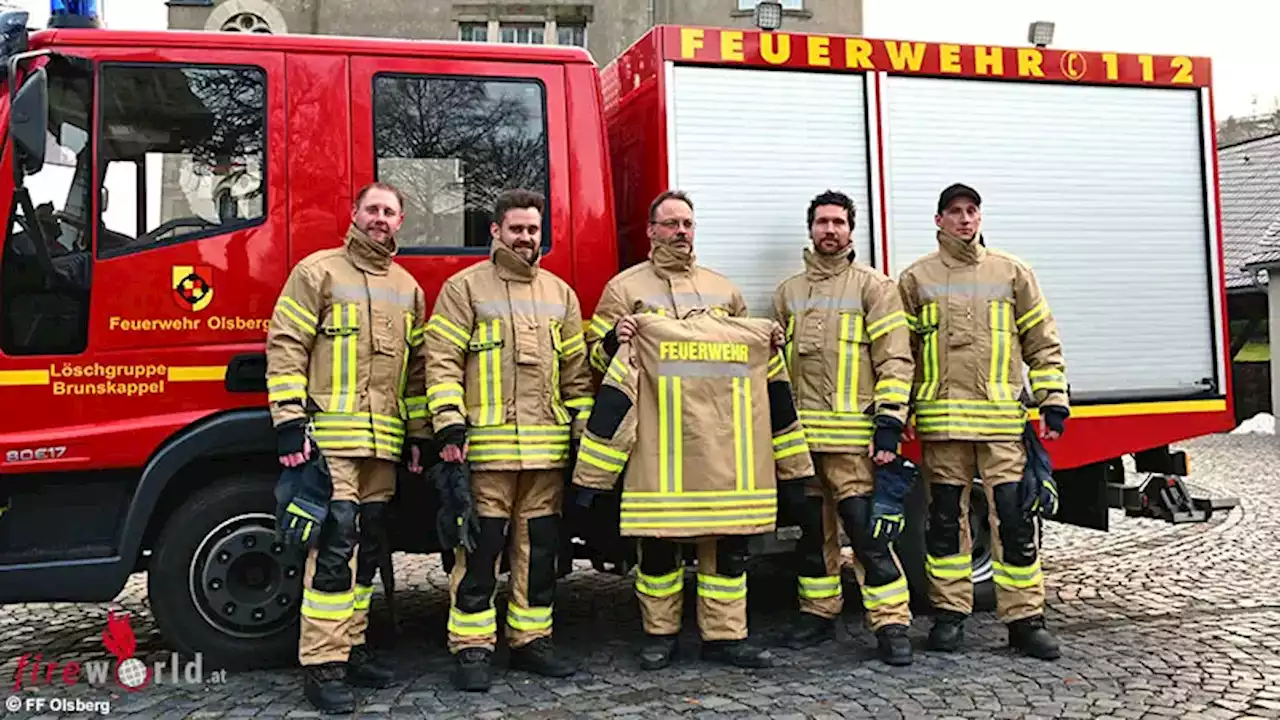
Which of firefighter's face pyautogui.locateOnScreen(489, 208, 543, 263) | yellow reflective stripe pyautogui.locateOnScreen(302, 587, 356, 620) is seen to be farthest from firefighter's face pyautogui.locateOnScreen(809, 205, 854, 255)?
yellow reflective stripe pyautogui.locateOnScreen(302, 587, 356, 620)

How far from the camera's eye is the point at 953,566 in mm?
4656

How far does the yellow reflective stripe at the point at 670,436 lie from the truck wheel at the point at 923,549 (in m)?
1.31

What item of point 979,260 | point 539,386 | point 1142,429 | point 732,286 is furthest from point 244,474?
point 1142,429

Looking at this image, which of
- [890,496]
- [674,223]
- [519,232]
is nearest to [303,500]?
[519,232]

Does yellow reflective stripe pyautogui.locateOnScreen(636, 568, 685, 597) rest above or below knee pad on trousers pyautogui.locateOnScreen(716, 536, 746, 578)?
below

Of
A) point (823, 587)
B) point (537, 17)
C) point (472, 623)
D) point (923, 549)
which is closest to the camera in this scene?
point (472, 623)

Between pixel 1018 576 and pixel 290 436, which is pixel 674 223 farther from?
pixel 1018 576

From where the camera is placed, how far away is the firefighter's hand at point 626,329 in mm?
4191

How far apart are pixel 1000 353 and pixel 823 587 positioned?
4.29ft

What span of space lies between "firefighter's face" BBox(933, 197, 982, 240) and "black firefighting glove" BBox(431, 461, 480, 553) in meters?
2.35

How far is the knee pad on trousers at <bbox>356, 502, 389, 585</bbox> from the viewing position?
4102 mm

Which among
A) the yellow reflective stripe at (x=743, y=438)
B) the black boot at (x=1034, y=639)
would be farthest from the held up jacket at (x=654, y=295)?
the black boot at (x=1034, y=639)

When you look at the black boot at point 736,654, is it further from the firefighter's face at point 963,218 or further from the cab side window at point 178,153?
the cab side window at point 178,153

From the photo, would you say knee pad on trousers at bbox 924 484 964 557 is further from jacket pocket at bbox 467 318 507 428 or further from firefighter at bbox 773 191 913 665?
jacket pocket at bbox 467 318 507 428
